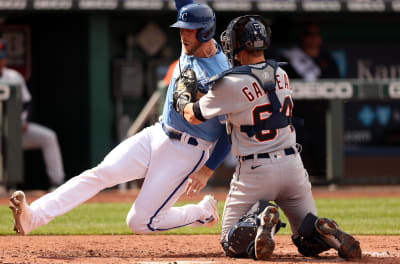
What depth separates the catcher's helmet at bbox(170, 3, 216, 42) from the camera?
5008 mm

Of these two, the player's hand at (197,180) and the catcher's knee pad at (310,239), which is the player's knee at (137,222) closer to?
the player's hand at (197,180)

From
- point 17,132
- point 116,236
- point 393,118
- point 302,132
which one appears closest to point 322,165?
point 302,132

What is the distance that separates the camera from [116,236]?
6.26 meters

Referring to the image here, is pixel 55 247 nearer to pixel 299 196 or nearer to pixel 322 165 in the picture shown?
pixel 299 196

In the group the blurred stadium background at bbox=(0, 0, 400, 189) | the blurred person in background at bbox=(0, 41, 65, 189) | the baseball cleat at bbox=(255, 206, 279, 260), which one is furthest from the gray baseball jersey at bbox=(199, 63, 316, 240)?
the blurred person in background at bbox=(0, 41, 65, 189)

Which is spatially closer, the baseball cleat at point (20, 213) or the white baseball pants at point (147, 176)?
the baseball cleat at point (20, 213)

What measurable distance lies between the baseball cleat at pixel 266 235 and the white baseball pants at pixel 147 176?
0.74 metres

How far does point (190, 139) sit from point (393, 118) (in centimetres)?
692

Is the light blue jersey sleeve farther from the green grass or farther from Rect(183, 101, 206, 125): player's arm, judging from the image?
the green grass

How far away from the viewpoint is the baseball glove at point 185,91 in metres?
4.82

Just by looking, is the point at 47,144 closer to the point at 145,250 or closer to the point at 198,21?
the point at 145,250

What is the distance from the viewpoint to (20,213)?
4805mm

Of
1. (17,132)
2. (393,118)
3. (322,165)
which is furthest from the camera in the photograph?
(393,118)

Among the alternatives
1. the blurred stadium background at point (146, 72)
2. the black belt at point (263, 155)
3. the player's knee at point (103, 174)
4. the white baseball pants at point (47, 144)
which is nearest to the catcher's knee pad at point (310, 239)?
the black belt at point (263, 155)
